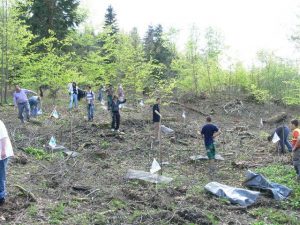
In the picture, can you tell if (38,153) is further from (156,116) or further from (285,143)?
(285,143)

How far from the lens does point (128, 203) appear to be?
7.76 meters

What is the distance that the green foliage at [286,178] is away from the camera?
29.0ft

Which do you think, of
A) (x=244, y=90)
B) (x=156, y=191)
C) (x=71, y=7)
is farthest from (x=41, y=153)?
(x=244, y=90)

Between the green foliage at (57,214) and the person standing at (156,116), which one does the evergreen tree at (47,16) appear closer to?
the person standing at (156,116)

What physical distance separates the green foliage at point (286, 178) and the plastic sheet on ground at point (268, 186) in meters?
0.16

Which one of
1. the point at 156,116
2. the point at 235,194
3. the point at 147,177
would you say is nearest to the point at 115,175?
the point at 147,177

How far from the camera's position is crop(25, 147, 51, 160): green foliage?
1129 cm

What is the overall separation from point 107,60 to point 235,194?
25163mm

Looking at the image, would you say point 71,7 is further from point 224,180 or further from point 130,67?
point 224,180

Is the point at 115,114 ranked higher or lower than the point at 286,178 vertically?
higher

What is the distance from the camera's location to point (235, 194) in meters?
8.75

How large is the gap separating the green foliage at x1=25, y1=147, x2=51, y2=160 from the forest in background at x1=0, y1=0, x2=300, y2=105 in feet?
27.8

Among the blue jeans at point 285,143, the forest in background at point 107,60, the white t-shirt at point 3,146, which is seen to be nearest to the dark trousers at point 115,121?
the forest in background at point 107,60

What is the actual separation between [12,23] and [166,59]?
23104mm
